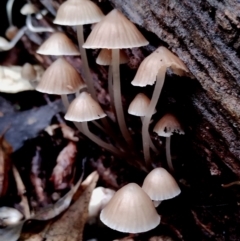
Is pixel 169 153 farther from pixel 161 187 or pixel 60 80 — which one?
pixel 60 80

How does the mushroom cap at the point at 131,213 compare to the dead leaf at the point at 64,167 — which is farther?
the dead leaf at the point at 64,167

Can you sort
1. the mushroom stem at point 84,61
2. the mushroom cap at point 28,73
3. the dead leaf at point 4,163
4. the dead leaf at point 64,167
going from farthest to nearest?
the mushroom cap at point 28,73, the dead leaf at point 64,167, the dead leaf at point 4,163, the mushroom stem at point 84,61

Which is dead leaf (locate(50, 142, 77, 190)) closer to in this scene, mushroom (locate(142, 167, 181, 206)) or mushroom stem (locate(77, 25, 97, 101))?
mushroom stem (locate(77, 25, 97, 101))

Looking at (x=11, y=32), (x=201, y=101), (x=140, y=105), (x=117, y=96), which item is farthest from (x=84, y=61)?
(x=11, y=32)

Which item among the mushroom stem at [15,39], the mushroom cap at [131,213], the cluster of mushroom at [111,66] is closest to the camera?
the mushroom cap at [131,213]

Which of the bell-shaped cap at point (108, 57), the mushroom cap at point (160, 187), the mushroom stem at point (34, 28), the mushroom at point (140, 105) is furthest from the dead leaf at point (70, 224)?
the mushroom stem at point (34, 28)

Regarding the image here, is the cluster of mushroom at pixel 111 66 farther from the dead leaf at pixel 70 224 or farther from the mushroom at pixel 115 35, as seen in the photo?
the dead leaf at pixel 70 224

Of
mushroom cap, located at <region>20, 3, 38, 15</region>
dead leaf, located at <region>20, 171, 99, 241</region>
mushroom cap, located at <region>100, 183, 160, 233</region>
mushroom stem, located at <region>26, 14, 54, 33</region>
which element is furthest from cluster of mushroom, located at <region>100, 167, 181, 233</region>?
mushroom cap, located at <region>20, 3, 38, 15</region>
